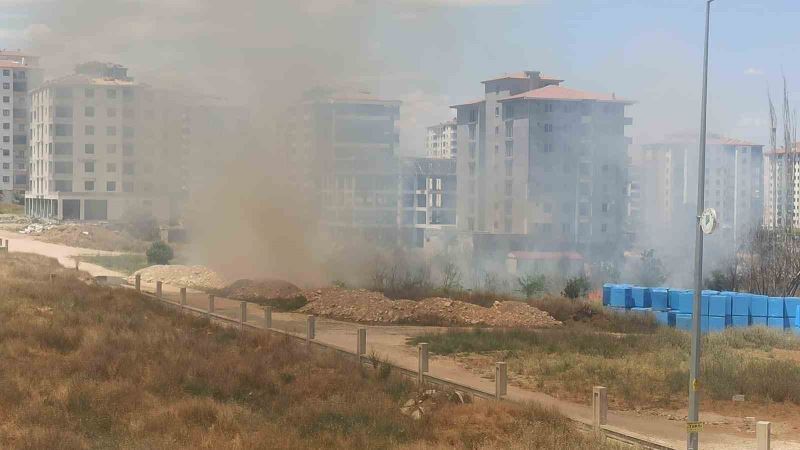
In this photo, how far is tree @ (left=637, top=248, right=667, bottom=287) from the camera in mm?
63688

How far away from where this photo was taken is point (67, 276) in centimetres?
4275

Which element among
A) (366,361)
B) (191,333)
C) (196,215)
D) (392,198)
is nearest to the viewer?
(366,361)

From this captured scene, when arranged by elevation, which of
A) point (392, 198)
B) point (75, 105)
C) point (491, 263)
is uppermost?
point (75, 105)

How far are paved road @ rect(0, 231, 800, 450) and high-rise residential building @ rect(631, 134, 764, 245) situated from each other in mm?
52048

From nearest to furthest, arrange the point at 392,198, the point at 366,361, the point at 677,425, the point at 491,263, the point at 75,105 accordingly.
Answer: the point at 677,425
the point at 366,361
the point at 392,198
the point at 491,263
the point at 75,105

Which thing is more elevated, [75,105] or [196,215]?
[75,105]

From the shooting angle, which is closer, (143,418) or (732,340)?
(143,418)

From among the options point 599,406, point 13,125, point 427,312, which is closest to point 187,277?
point 427,312

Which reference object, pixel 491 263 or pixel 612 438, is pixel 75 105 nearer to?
pixel 491 263

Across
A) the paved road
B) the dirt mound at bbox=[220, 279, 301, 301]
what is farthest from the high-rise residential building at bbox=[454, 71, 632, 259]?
the paved road

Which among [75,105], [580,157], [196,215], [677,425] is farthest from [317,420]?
[75,105]

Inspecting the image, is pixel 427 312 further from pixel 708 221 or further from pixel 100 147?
pixel 100 147

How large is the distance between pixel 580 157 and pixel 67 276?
51307mm

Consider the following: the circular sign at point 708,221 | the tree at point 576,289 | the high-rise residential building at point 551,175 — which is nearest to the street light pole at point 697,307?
the circular sign at point 708,221
